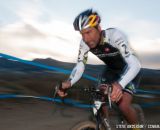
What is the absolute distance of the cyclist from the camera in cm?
511

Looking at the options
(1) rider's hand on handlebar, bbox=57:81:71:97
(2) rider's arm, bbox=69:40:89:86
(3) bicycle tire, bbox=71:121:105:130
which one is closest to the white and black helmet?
(2) rider's arm, bbox=69:40:89:86

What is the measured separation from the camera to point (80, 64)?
5.73 meters

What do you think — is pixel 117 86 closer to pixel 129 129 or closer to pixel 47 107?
pixel 129 129

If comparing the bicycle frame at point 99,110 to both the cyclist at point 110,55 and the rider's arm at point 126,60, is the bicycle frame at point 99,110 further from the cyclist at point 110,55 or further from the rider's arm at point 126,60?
the rider's arm at point 126,60

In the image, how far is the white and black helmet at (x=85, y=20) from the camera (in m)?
5.10

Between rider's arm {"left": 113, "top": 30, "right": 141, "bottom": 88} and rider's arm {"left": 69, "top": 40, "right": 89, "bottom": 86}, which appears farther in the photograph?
rider's arm {"left": 69, "top": 40, "right": 89, "bottom": 86}

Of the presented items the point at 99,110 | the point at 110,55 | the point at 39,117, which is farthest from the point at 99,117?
the point at 39,117

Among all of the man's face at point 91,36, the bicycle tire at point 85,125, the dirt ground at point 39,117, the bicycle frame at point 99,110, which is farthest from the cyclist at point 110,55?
the dirt ground at point 39,117

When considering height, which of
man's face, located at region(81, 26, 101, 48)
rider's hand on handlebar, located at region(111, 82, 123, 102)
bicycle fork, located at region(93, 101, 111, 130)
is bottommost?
bicycle fork, located at region(93, 101, 111, 130)

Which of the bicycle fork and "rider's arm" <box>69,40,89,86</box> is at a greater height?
"rider's arm" <box>69,40,89,86</box>

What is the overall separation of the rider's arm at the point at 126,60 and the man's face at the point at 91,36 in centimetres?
27

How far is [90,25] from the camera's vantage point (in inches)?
202

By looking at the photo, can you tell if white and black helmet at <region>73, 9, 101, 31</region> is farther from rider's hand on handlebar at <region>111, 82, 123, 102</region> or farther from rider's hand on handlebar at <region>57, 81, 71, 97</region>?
rider's hand on handlebar at <region>111, 82, 123, 102</region>

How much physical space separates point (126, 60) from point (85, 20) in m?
0.73
